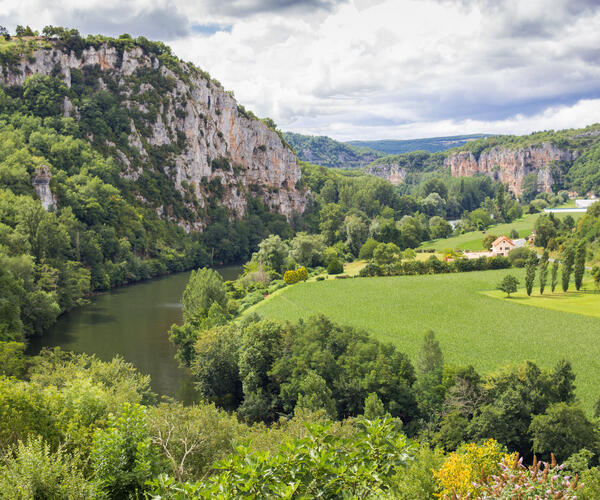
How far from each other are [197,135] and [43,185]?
45940 mm

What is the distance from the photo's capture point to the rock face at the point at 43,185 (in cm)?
5422

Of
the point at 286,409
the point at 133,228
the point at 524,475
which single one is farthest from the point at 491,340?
the point at 133,228

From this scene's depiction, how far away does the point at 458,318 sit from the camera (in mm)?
37594

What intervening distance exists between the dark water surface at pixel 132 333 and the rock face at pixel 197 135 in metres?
33.6

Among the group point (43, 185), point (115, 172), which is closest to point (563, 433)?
point (43, 185)

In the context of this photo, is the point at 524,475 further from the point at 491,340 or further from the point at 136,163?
the point at 136,163

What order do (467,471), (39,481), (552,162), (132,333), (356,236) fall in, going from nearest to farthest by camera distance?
(39,481), (467,471), (132,333), (356,236), (552,162)

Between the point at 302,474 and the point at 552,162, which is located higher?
the point at 552,162

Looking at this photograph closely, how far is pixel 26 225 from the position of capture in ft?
144

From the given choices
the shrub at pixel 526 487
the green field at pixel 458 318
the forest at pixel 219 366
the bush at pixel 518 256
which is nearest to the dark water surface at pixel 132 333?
the forest at pixel 219 366

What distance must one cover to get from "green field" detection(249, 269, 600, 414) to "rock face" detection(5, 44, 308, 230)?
4740 cm

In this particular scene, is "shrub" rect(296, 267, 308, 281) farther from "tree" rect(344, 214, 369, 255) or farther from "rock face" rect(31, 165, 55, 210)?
"rock face" rect(31, 165, 55, 210)

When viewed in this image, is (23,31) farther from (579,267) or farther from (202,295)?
(579,267)

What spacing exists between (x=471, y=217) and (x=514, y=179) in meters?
90.0
